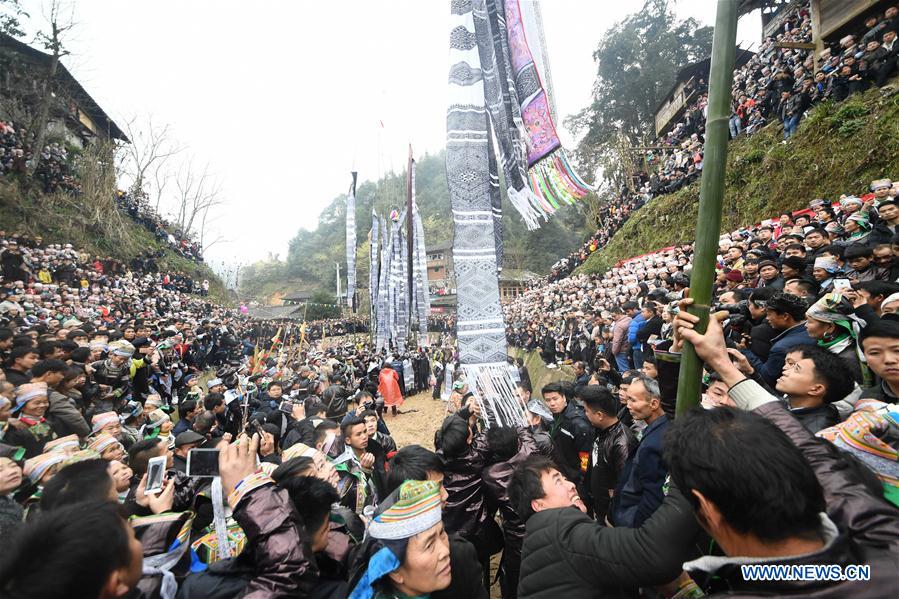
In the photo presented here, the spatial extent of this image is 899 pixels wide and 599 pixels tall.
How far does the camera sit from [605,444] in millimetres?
2990

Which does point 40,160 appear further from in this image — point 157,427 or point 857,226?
point 857,226

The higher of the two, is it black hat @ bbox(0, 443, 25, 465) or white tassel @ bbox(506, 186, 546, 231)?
white tassel @ bbox(506, 186, 546, 231)

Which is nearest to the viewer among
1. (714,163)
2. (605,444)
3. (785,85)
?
(714,163)

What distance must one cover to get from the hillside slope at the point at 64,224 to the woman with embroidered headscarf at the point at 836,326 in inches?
997

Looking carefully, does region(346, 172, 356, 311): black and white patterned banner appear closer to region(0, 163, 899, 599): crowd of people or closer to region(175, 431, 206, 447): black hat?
region(0, 163, 899, 599): crowd of people

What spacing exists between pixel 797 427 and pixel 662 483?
33.8 inches

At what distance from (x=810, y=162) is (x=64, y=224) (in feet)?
97.5


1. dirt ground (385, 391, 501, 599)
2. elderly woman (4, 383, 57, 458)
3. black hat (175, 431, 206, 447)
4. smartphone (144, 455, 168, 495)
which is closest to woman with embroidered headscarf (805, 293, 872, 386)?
smartphone (144, 455, 168, 495)

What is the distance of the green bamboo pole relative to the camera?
1.26 m

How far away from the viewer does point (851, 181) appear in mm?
8758

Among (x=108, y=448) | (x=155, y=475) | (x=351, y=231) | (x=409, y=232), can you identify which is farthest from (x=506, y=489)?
(x=351, y=231)

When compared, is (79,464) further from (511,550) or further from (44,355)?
(44,355)

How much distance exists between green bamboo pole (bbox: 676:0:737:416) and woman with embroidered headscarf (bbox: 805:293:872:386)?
2285mm

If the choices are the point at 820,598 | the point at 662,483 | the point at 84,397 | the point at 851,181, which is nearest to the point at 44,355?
the point at 84,397
